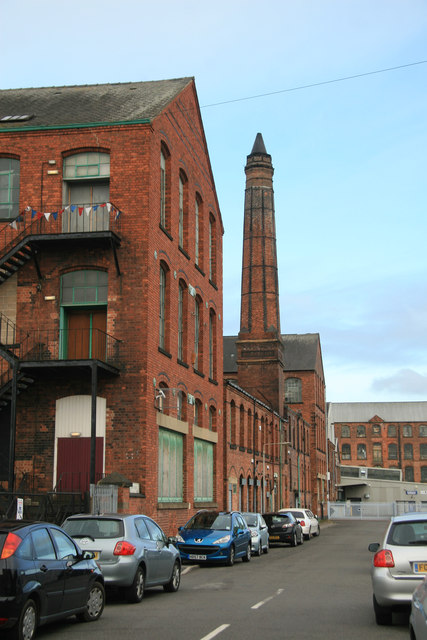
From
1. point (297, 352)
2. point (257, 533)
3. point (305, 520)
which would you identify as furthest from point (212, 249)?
point (297, 352)

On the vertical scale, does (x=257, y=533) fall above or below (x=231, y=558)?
above

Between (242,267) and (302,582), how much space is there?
45.3m

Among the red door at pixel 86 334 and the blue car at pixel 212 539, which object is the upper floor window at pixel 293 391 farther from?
the blue car at pixel 212 539

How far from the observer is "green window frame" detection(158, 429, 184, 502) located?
2698cm

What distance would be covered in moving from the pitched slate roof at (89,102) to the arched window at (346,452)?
3772 inches

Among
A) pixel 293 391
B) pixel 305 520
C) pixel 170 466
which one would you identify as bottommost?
pixel 305 520

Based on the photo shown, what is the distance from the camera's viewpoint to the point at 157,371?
2631 centimetres

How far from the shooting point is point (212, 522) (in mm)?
22109

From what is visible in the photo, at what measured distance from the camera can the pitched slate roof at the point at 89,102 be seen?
90.4 ft

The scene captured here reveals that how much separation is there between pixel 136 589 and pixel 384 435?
4450 inches

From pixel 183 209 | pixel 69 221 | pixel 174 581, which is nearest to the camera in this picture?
pixel 174 581

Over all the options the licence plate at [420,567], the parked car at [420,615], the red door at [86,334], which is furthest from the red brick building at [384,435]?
the parked car at [420,615]

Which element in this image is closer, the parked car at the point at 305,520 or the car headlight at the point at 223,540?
the car headlight at the point at 223,540

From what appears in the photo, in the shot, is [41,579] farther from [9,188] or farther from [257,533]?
[9,188]
